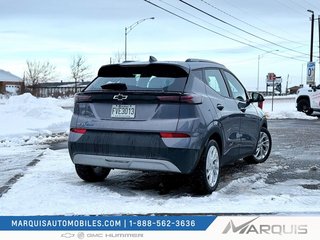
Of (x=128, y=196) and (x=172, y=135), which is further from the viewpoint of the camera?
(x=128, y=196)

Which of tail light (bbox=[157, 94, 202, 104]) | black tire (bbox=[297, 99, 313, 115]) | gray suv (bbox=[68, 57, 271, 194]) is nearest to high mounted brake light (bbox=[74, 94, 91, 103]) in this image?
gray suv (bbox=[68, 57, 271, 194])

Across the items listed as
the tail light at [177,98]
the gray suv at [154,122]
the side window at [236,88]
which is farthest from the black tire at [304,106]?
the tail light at [177,98]

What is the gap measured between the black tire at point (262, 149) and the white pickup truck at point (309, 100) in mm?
15314

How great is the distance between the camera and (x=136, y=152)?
5.82m

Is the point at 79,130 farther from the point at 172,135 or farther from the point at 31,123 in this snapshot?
the point at 31,123

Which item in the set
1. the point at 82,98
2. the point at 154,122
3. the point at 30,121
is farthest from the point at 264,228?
the point at 30,121

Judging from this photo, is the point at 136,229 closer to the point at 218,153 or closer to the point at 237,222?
the point at 237,222

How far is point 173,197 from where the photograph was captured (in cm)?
600

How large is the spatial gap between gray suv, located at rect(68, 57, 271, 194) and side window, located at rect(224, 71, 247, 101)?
66cm

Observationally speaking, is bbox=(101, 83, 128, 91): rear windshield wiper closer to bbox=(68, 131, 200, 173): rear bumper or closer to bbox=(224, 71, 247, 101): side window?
bbox=(68, 131, 200, 173): rear bumper

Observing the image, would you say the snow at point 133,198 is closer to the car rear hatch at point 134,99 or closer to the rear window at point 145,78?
the car rear hatch at point 134,99

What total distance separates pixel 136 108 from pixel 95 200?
47.4 inches

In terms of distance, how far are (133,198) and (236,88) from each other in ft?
8.94

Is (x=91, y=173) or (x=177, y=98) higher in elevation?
(x=177, y=98)
